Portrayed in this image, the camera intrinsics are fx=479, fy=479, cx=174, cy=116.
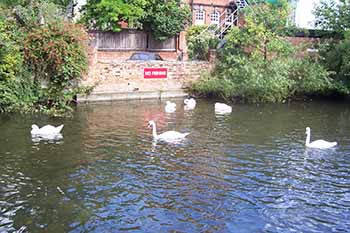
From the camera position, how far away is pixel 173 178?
34.6 feet

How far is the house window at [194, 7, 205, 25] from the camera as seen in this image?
37.6m

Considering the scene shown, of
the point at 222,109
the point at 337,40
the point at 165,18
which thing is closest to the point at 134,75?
the point at 222,109

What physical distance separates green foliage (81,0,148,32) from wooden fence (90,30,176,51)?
62 centimetres

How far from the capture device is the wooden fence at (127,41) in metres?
31.8

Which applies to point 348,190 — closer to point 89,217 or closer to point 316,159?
point 316,159

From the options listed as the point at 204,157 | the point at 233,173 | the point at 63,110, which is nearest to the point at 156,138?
the point at 204,157

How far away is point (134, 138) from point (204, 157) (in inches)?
114

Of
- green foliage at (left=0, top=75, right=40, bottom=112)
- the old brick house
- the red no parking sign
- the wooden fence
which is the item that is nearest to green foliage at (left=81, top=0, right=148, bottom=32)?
the wooden fence

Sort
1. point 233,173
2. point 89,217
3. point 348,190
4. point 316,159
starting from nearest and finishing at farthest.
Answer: point 89,217 < point 348,190 < point 233,173 < point 316,159

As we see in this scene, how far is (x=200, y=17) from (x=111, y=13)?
9679 mm

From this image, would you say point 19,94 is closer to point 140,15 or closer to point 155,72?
point 155,72

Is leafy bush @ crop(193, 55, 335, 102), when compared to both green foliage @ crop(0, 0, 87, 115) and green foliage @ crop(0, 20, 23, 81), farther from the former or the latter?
green foliage @ crop(0, 20, 23, 81)

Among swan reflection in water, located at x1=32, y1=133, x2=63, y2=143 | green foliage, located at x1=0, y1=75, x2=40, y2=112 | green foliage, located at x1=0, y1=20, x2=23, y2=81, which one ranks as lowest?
swan reflection in water, located at x1=32, y1=133, x2=63, y2=143

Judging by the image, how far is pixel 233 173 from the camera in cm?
1101
